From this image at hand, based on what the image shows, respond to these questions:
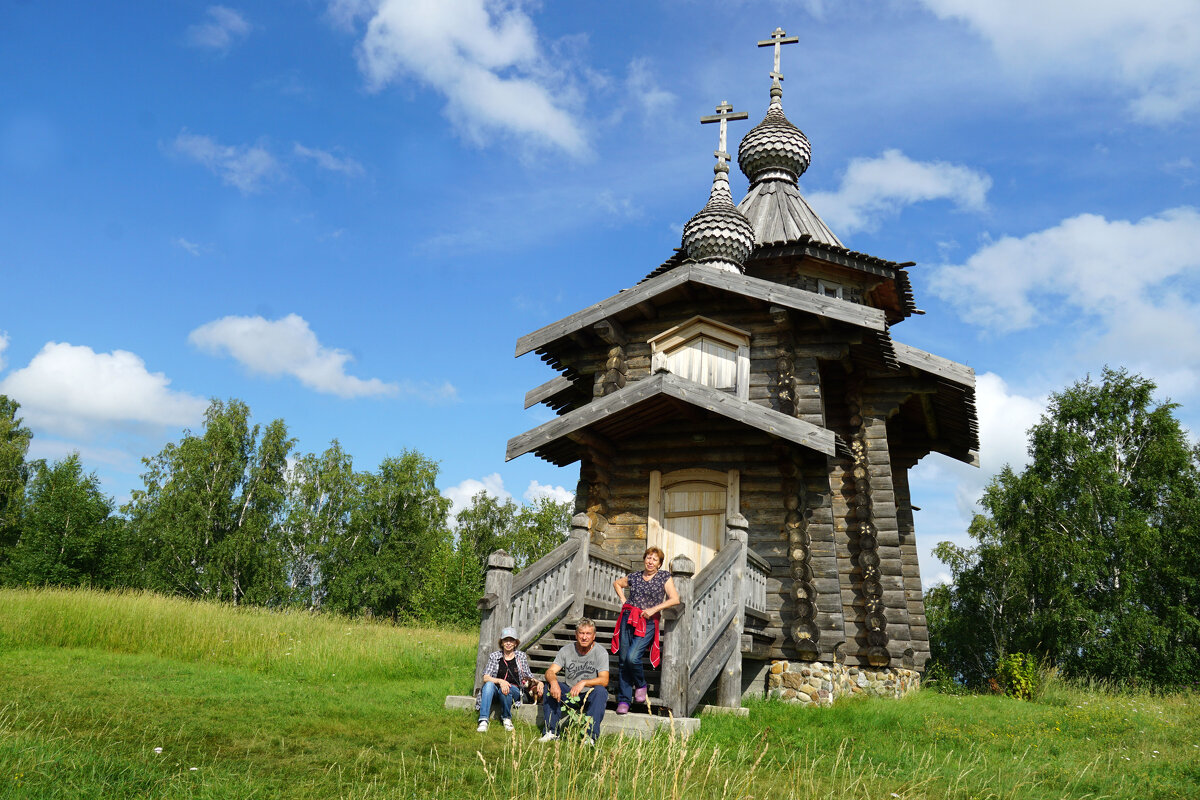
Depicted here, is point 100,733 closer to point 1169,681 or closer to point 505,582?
point 505,582

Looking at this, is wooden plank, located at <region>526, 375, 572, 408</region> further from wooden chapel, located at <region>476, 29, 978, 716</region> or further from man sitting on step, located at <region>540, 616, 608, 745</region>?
man sitting on step, located at <region>540, 616, 608, 745</region>

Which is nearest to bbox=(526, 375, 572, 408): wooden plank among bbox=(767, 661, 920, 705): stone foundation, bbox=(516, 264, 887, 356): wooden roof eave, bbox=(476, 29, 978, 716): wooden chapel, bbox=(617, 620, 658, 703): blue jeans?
bbox=(476, 29, 978, 716): wooden chapel

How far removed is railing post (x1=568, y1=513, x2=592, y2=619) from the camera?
407 inches

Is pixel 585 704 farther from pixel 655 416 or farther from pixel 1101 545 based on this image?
pixel 1101 545

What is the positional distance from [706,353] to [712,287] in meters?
1.09

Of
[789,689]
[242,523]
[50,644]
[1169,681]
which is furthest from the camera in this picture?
[242,523]

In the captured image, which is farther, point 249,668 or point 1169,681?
point 1169,681

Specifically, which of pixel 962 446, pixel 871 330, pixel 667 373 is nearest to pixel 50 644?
pixel 667 373

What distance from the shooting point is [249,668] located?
11.7 meters

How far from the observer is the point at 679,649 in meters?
7.75

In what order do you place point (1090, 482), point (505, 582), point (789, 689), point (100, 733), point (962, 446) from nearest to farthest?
point (100, 733)
point (505, 582)
point (789, 689)
point (962, 446)
point (1090, 482)

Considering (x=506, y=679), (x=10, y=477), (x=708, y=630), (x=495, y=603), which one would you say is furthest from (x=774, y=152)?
(x=10, y=477)

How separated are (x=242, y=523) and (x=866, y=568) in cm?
3171

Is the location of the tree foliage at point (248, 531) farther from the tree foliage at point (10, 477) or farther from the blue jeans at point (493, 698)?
the blue jeans at point (493, 698)
